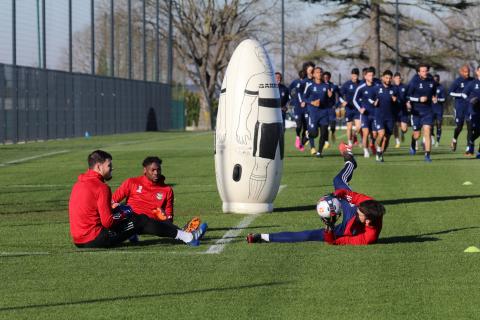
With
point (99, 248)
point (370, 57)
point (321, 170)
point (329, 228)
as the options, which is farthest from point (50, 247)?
point (370, 57)

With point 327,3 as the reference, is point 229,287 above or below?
below

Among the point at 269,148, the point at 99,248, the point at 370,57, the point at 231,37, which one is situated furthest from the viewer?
the point at 231,37

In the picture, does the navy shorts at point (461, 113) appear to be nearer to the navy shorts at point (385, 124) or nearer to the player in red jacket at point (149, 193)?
the navy shorts at point (385, 124)

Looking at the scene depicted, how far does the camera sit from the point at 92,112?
55.0 m

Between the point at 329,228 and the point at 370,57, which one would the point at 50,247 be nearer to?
the point at 329,228

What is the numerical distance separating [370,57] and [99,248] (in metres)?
60.6

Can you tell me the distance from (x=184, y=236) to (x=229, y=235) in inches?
43.5

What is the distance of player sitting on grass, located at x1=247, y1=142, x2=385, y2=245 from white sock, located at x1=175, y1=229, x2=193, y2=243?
635 millimetres

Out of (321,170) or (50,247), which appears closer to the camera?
(50,247)

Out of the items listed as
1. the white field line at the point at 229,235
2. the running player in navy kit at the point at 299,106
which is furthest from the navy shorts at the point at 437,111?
the white field line at the point at 229,235

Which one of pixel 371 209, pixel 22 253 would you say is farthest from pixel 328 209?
pixel 22 253

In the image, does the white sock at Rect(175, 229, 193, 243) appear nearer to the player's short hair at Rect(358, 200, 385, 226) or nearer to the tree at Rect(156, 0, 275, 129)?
the player's short hair at Rect(358, 200, 385, 226)

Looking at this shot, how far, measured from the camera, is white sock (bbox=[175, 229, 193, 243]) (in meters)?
13.2

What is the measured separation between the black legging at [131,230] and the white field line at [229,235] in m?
0.52
